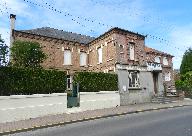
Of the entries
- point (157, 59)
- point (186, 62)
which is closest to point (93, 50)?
point (157, 59)

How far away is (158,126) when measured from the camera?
40.4 feet

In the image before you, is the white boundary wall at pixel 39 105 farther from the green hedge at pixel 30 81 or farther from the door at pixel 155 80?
the door at pixel 155 80

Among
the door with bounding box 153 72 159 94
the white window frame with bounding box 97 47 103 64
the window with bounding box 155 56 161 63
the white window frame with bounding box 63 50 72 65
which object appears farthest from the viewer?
the window with bounding box 155 56 161 63

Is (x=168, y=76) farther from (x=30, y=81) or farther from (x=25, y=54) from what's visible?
(x=30, y=81)

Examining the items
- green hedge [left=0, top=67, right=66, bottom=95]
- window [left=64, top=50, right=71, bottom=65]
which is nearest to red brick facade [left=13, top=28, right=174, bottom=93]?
window [left=64, top=50, right=71, bottom=65]

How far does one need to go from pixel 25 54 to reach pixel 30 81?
7.64m

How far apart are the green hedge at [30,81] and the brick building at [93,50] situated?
7.88m

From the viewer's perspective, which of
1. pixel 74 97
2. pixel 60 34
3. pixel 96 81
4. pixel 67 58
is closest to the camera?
pixel 74 97

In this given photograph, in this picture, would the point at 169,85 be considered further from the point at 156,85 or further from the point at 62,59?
the point at 62,59

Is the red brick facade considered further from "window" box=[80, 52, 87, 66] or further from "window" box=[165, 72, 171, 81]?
"window" box=[165, 72, 171, 81]

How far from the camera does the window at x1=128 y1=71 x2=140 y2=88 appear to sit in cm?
2606

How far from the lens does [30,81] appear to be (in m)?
17.5

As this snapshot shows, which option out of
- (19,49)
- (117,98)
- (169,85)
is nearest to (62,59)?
(19,49)

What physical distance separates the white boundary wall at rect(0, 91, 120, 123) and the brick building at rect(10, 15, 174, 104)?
223 inches
